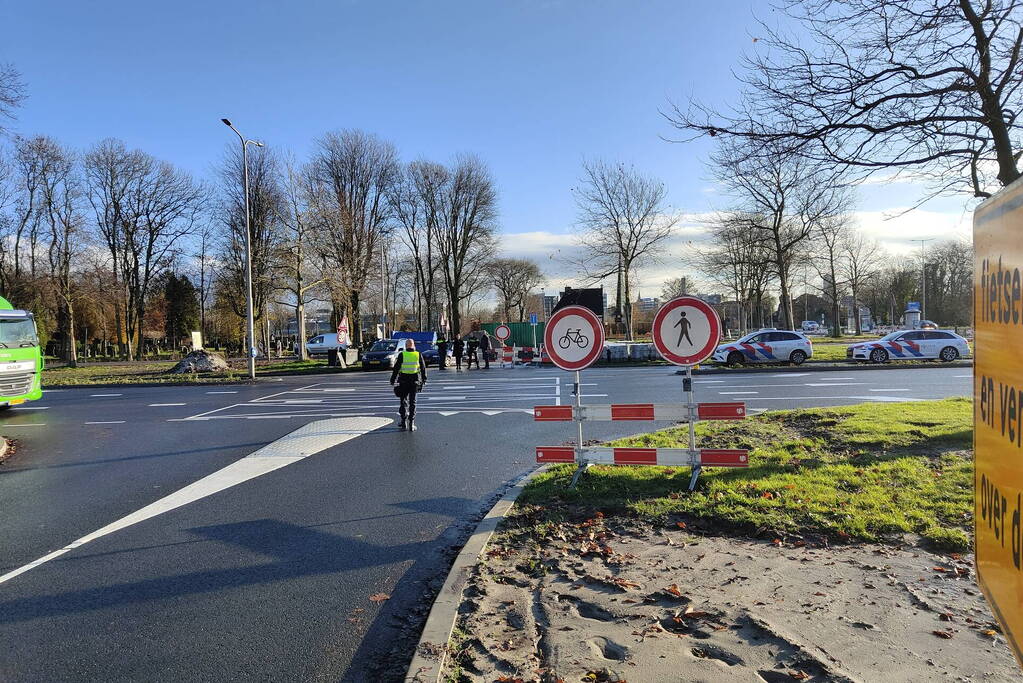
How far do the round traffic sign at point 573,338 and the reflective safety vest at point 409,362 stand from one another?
5106 millimetres

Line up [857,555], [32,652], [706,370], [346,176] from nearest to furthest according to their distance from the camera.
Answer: [32,652] < [857,555] < [706,370] < [346,176]

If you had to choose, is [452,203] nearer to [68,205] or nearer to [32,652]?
[68,205]

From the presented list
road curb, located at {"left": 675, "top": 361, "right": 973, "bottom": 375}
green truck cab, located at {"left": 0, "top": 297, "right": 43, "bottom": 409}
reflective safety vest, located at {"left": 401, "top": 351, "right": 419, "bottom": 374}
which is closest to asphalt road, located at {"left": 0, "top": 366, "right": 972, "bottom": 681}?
reflective safety vest, located at {"left": 401, "top": 351, "right": 419, "bottom": 374}

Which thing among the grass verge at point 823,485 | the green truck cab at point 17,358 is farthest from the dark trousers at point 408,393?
the green truck cab at point 17,358

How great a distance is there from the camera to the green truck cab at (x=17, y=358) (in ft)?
52.7

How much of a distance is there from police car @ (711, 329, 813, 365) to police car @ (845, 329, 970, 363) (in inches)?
89.8

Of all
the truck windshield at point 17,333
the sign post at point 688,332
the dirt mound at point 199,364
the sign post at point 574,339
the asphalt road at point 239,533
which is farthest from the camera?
the dirt mound at point 199,364

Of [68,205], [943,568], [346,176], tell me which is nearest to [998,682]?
[943,568]

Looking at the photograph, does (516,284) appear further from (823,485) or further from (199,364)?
(823,485)

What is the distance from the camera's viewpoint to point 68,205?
4606 centimetres

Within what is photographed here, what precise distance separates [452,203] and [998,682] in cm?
5634

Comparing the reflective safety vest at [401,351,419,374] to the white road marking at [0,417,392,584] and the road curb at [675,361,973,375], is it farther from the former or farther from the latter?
the road curb at [675,361,973,375]

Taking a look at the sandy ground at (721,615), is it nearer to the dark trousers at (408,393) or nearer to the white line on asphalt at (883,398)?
the dark trousers at (408,393)

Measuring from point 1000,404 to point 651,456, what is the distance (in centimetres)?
538
